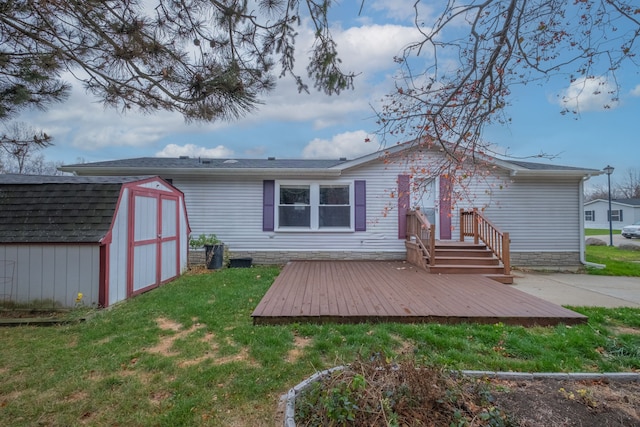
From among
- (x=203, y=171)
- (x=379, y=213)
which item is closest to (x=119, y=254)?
(x=203, y=171)

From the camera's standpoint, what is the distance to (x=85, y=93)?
3400 mm

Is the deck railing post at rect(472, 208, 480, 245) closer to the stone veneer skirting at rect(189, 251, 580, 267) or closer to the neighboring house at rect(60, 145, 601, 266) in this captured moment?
the neighboring house at rect(60, 145, 601, 266)

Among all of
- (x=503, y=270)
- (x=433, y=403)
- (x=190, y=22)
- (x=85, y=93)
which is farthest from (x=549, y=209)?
(x=85, y=93)

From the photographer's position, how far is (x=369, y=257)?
882cm

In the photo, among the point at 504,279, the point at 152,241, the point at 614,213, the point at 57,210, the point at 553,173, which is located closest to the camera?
the point at 57,210

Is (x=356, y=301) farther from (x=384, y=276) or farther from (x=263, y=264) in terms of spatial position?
(x=263, y=264)

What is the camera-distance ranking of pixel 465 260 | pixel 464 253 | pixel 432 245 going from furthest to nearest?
pixel 464 253 → pixel 465 260 → pixel 432 245

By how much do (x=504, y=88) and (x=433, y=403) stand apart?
317cm

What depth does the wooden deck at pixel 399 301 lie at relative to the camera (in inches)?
156

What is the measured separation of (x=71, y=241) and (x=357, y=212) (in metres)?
6.36

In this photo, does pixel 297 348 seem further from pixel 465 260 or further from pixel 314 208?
pixel 314 208

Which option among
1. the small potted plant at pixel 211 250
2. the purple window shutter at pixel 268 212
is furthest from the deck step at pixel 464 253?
the small potted plant at pixel 211 250

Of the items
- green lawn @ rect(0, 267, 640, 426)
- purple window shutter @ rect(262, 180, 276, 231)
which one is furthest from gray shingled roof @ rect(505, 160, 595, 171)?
purple window shutter @ rect(262, 180, 276, 231)

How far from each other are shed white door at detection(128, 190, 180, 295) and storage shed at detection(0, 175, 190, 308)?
0.03 m
